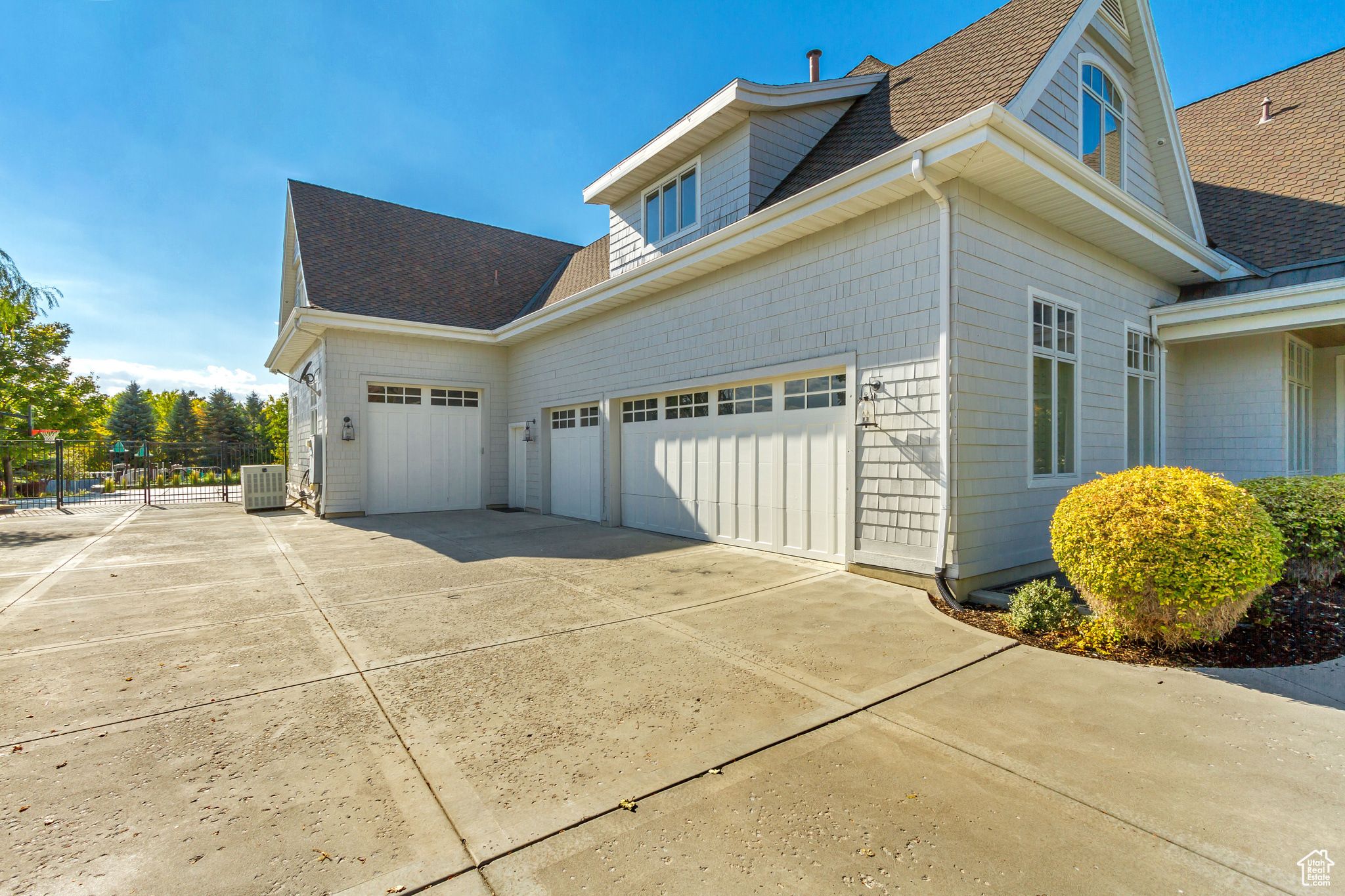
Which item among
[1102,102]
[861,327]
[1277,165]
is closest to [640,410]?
[861,327]

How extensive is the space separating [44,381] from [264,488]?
16.9m

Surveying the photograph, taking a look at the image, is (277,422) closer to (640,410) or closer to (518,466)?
(518,466)

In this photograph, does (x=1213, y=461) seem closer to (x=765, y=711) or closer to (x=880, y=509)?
(x=880, y=509)

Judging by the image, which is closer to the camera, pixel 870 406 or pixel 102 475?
pixel 870 406

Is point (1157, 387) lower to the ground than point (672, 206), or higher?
lower

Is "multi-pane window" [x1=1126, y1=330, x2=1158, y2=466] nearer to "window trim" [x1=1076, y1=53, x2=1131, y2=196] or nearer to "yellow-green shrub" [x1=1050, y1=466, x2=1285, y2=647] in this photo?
"window trim" [x1=1076, y1=53, x2=1131, y2=196]

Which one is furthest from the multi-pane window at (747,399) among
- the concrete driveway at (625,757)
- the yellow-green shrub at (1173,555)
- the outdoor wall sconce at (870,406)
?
the yellow-green shrub at (1173,555)

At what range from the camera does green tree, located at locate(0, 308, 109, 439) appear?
63.0 feet

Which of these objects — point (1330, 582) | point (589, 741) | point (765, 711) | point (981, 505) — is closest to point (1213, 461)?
point (1330, 582)

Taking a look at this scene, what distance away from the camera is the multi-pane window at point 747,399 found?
7.24 m

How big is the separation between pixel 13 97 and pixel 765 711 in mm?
13812

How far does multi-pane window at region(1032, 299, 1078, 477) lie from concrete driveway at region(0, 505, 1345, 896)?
260cm

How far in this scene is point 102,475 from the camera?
25000mm

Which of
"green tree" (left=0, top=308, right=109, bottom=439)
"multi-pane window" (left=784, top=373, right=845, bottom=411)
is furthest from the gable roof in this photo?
"green tree" (left=0, top=308, right=109, bottom=439)
